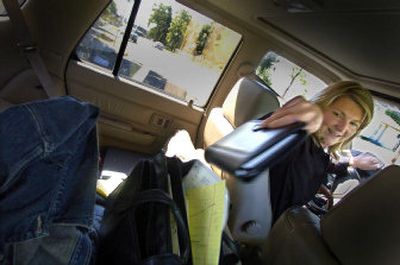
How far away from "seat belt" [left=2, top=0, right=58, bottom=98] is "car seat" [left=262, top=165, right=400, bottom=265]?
56.3 inches

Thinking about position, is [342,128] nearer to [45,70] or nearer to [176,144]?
[176,144]

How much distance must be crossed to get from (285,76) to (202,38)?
603 millimetres

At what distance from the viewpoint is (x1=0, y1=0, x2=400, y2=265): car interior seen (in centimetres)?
146

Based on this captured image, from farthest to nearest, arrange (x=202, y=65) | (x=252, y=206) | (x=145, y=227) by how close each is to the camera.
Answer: (x=202, y=65)
(x=252, y=206)
(x=145, y=227)

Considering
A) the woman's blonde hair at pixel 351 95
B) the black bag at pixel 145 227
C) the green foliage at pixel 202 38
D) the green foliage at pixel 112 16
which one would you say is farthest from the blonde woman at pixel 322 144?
the green foliage at pixel 112 16

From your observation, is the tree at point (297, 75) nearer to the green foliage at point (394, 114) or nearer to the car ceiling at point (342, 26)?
the car ceiling at point (342, 26)

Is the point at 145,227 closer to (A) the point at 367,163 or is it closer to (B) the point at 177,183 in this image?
(B) the point at 177,183

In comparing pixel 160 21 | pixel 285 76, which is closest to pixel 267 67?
pixel 285 76

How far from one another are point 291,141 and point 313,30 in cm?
123

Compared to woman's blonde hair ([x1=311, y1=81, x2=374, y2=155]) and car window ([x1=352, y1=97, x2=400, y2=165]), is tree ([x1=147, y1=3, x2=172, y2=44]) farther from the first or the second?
car window ([x1=352, y1=97, x2=400, y2=165])

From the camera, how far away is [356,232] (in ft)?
2.60

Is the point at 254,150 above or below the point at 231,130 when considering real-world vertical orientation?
above

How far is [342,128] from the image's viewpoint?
136cm

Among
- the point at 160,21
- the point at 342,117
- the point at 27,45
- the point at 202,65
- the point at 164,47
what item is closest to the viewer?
the point at 342,117
